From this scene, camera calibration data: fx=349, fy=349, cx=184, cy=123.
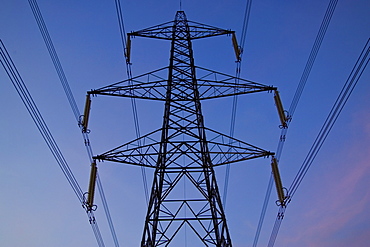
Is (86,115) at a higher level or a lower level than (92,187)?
higher

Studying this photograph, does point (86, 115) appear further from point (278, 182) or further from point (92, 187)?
point (278, 182)

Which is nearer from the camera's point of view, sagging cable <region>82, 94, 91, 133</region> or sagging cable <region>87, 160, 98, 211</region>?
sagging cable <region>87, 160, 98, 211</region>

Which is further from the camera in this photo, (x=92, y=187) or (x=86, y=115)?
(x=86, y=115)

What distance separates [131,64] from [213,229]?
37.0 ft

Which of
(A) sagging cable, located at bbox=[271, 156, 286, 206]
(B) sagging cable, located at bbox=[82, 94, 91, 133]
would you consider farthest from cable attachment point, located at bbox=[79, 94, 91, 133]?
(A) sagging cable, located at bbox=[271, 156, 286, 206]

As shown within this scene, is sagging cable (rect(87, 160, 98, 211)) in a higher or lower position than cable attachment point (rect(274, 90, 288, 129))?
lower

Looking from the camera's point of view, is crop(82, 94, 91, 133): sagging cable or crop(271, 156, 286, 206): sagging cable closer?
crop(271, 156, 286, 206): sagging cable

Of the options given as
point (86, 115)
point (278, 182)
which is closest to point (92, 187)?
point (86, 115)

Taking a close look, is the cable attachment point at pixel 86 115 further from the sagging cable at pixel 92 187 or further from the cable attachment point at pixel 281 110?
the cable attachment point at pixel 281 110

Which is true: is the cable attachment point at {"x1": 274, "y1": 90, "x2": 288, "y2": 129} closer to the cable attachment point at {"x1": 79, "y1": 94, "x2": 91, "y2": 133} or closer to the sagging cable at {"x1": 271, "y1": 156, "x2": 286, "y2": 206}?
the sagging cable at {"x1": 271, "y1": 156, "x2": 286, "y2": 206}

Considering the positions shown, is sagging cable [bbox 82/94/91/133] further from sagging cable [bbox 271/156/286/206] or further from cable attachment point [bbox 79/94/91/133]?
sagging cable [bbox 271/156/286/206]

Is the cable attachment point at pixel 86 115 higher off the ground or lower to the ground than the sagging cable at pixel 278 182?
higher

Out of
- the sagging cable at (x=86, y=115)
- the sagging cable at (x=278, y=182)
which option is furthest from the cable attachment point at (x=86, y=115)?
the sagging cable at (x=278, y=182)

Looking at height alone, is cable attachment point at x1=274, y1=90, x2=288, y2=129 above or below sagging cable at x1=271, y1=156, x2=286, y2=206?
above
